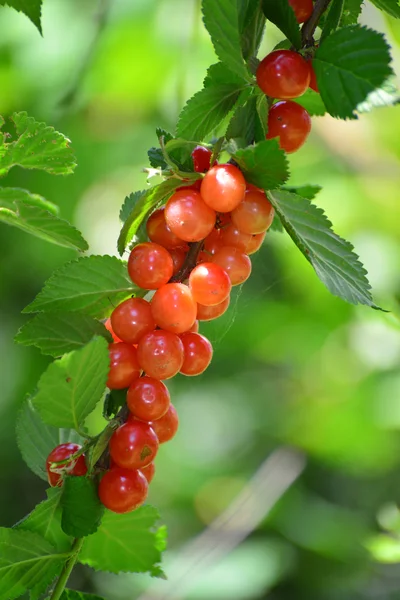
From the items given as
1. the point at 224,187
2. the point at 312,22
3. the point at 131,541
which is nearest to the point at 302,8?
the point at 312,22

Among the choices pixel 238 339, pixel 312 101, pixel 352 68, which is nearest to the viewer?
pixel 352 68

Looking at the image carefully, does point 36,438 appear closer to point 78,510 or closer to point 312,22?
point 78,510

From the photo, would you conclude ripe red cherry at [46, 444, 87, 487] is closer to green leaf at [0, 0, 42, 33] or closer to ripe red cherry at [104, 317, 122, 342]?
ripe red cherry at [104, 317, 122, 342]

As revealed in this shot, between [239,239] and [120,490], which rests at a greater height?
[239,239]

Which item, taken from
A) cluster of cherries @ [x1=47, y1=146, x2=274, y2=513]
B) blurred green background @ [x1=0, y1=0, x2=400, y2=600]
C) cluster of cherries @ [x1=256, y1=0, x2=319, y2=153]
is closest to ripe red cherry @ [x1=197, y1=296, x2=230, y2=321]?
cluster of cherries @ [x1=47, y1=146, x2=274, y2=513]

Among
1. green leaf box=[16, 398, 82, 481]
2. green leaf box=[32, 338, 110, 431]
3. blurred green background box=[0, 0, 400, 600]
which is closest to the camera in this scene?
A: green leaf box=[32, 338, 110, 431]
